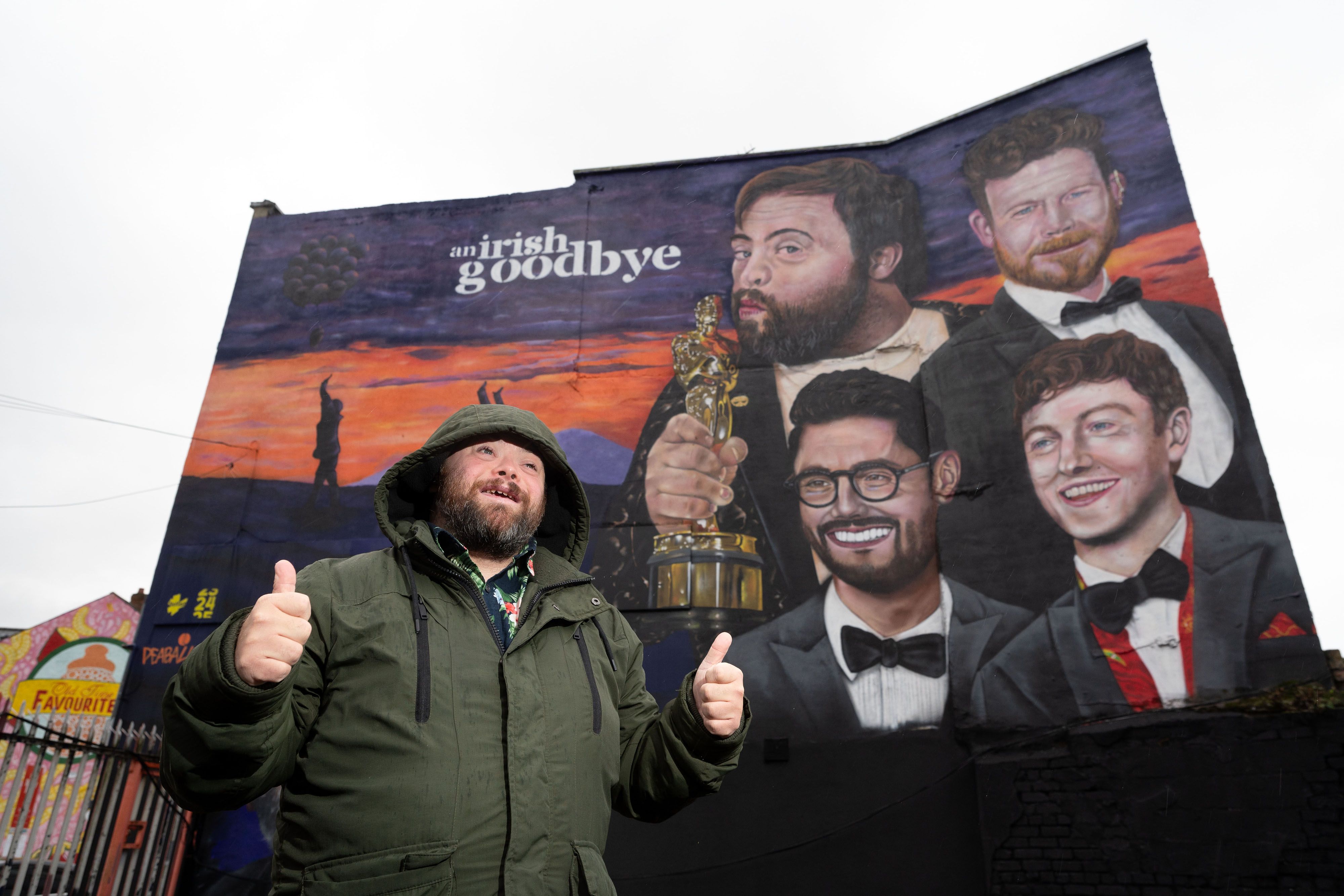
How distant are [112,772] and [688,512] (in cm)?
563

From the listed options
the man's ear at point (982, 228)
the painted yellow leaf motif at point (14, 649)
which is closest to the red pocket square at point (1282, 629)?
the man's ear at point (982, 228)

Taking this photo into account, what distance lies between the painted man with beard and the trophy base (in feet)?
0.34

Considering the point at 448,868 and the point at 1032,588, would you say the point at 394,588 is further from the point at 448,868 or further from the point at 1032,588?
the point at 1032,588

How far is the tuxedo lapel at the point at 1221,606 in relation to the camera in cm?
639

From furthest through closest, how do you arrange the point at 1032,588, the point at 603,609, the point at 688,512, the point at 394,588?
the point at 688,512 < the point at 1032,588 < the point at 603,609 < the point at 394,588

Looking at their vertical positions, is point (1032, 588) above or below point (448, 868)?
above

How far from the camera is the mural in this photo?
7.08 meters

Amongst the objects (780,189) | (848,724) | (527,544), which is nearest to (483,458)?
(527,544)

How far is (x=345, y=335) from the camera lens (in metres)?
10.7

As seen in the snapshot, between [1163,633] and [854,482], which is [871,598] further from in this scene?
[1163,633]

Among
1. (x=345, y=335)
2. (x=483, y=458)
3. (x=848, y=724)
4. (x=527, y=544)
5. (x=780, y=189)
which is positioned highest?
(x=780, y=189)

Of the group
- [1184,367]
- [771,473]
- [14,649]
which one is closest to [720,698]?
[771,473]

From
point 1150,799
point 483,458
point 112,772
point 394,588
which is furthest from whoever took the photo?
point 112,772

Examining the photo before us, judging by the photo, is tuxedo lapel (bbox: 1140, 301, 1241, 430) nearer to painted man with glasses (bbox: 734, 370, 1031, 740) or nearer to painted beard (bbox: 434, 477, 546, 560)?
painted man with glasses (bbox: 734, 370, 1031, 740)
